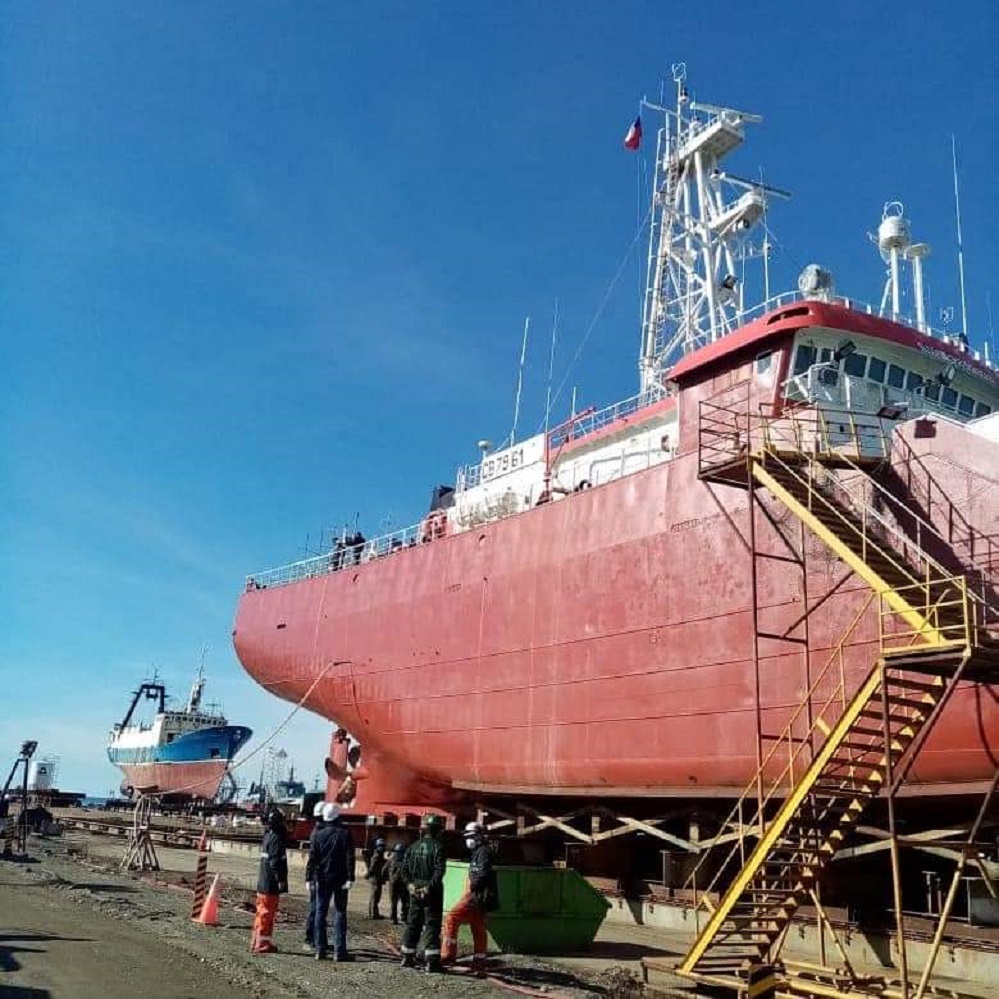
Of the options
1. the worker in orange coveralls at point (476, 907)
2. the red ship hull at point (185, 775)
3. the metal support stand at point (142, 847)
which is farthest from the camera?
the red ship hull at point (185, 775)

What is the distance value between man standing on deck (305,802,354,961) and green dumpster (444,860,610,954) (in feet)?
5.96

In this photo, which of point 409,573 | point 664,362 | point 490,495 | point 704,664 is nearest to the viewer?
point 704,664

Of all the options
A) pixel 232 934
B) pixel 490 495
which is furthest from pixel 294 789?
pixel 232 934

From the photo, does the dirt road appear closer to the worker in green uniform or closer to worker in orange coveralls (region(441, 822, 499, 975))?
the worker in green uniform

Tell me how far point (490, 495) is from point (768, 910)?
557 inches

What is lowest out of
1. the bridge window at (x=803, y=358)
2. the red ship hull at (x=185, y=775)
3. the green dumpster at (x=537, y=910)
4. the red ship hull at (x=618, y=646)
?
the green dumpster at (x=537, y=910)

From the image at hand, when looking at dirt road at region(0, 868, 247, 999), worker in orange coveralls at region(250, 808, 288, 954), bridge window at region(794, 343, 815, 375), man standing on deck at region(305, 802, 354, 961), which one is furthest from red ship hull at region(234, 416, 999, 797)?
dirt road at region(0, 868, 247, 999)

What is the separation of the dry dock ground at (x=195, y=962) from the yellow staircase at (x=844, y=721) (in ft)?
4.36

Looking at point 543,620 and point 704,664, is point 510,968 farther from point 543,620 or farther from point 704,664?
point 543,620

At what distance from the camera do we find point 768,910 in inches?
377

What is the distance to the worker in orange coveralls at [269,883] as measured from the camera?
1019cm

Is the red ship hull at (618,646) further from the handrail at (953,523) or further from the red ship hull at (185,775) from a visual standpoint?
the red ship hull at (185,775)

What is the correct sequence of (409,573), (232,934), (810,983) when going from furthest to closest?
1. (409,573)
2. (232,934)
3. (810,983)

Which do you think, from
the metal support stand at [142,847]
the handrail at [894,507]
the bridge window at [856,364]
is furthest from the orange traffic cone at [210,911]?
the bridge window at [856,364]
